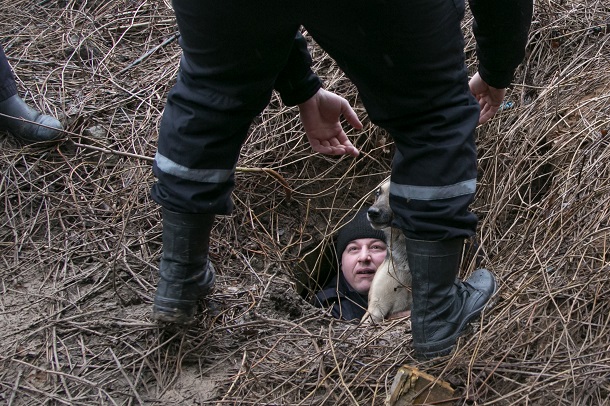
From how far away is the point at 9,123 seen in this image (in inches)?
162

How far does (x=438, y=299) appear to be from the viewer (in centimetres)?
257

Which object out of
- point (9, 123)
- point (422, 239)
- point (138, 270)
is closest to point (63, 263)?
point (138, 270)

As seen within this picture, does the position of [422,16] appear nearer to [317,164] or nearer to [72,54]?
[317,164]

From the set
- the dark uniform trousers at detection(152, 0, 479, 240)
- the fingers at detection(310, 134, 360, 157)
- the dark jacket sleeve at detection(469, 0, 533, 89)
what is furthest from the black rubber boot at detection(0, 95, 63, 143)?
the dark jacket sleeve at detection(469, 0, 533, 89)

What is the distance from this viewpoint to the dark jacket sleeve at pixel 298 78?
108 inches

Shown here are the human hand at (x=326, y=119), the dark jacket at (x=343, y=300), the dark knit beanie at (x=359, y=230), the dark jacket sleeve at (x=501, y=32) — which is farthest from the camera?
the dark knit beanie at (x=359, y=230)

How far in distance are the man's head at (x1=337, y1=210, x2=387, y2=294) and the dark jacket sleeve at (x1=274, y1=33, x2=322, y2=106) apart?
1.85 metres

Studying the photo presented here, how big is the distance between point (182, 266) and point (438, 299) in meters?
0.98

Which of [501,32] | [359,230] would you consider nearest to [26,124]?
[359,230]

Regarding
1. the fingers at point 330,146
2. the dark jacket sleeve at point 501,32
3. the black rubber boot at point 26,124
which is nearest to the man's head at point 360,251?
the fingers at point 330,146

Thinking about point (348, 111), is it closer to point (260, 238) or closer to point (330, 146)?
point (330, 146)

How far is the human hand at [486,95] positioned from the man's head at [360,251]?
1759mm

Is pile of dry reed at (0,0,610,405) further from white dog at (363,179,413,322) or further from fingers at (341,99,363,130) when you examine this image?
fingers at (341,99,363,130)

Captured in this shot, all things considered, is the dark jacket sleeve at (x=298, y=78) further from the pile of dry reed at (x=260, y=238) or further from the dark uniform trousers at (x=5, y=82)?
the dark uniform trousers at (x=5, y=82)
